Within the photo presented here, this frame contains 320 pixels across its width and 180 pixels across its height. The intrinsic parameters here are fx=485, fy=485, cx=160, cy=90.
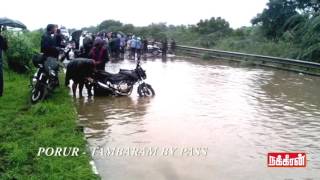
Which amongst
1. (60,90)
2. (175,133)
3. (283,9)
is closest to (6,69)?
(60,90)

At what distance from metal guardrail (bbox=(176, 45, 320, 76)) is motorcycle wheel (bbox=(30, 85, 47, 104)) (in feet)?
44.1

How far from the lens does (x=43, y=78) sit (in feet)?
37.9

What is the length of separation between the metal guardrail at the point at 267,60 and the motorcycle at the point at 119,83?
33.5 feet

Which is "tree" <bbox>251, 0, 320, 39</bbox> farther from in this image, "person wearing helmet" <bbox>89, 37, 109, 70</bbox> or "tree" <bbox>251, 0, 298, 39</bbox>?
"person wearing helmet" <bbox>89, 37, 109, 70</bbox>

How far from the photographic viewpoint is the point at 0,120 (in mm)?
8953

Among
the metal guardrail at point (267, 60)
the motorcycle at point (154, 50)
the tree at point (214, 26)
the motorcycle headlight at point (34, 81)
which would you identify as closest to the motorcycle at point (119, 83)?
the motorcycle headlight at point (34, 81)

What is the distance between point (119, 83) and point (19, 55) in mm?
4036

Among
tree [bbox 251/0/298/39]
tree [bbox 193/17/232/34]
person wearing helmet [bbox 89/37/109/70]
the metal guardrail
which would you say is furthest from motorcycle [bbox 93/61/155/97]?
tree [bbox 193/17/232/34]

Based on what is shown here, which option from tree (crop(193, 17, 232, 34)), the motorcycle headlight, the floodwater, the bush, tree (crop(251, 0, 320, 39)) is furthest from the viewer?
tree (crop(193, 17, 232, 34))

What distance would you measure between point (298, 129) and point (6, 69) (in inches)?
385

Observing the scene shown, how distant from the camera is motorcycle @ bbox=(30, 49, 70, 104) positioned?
1112 cm

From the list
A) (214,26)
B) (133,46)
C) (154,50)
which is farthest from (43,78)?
(214,26)

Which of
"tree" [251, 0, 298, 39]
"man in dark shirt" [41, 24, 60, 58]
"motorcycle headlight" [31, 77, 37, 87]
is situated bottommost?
"motorcycle headlight" [31, 77, 37, 87]

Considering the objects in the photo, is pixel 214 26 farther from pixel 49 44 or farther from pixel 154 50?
pixel 49 44
